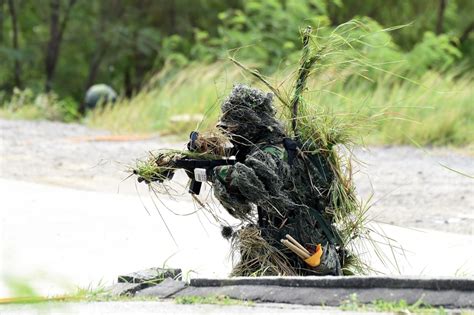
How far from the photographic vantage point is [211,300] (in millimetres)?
4547

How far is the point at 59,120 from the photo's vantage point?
18859mm

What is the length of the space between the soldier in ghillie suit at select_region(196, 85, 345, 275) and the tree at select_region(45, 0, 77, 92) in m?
23.9

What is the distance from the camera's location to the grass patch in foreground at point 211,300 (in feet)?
14.6

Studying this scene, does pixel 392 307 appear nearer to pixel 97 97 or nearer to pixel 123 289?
pixel 123 289

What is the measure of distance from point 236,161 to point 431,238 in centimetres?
280

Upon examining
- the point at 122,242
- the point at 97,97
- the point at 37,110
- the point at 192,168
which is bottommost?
the point at 37,110

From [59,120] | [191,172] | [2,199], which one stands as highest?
[191,172]

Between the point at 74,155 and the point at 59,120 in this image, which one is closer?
the point at 74,155

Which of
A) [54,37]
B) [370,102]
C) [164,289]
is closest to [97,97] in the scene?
[370,102]

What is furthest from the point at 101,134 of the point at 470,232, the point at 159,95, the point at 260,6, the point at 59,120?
the point at 470,232

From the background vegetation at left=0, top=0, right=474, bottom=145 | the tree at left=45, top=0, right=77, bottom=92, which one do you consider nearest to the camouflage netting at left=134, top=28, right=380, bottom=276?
the background vegetation at left=0, top=0, right=474, bottom=145

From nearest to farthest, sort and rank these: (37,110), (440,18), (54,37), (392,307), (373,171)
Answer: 1. (392,307)
2. (373,171)
3. (37,110)
4. (440,18)
5. (54,37)

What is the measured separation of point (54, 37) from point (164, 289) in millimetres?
24421

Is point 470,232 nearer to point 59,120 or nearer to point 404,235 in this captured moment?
point 404,235
